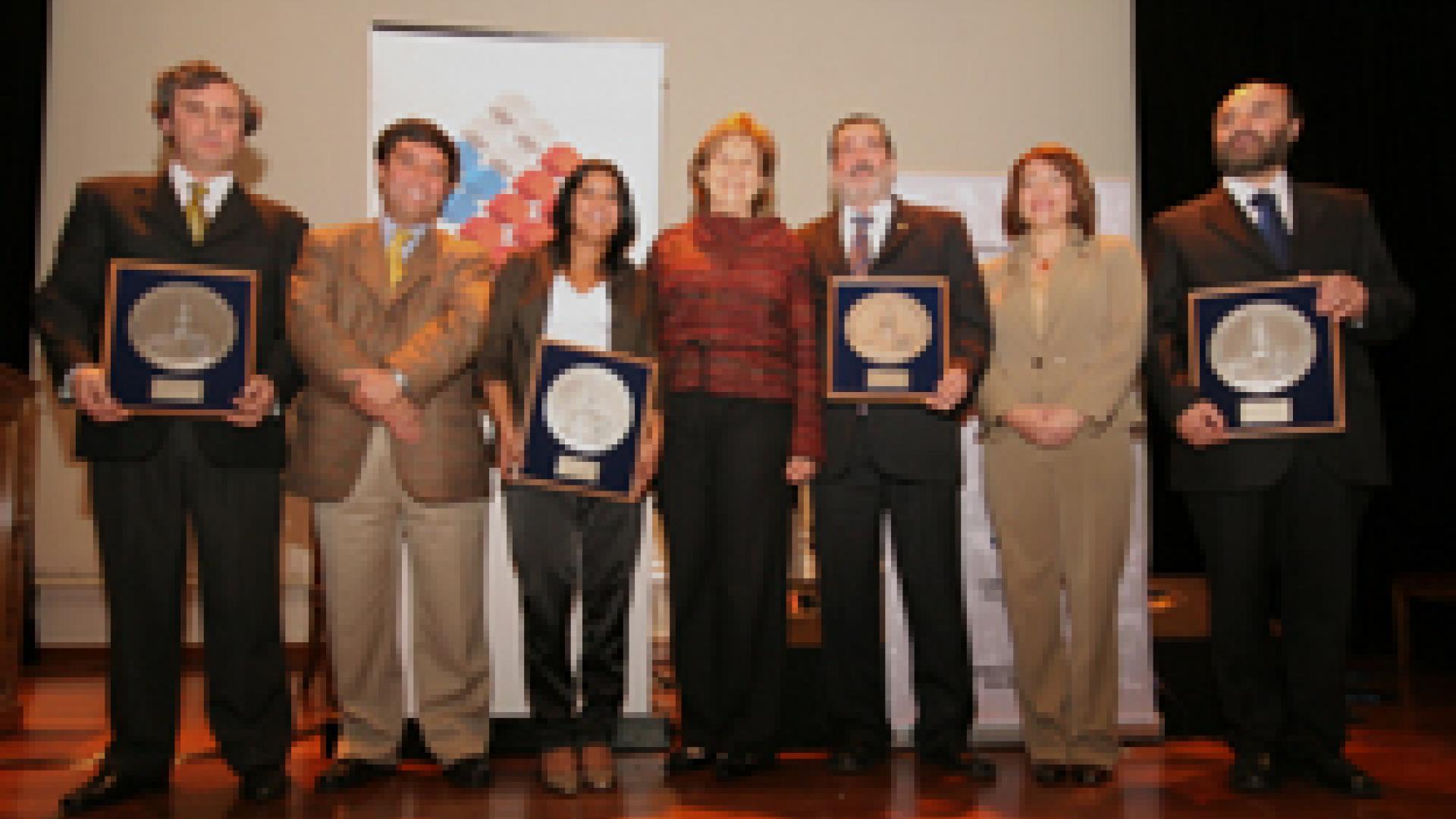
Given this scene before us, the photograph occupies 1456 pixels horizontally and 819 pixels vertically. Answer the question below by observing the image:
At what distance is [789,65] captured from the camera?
19.5 feet

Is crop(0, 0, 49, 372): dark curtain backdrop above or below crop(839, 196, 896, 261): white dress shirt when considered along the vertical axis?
above

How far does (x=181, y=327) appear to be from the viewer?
9.18 feet

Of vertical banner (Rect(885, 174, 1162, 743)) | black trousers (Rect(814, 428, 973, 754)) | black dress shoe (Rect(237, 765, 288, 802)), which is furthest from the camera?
vertical banner (Rect(885, 174, 1162, 743))

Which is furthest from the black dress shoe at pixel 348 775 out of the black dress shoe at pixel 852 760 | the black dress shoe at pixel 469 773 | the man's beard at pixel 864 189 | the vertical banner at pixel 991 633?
the man's beard at pixel 864 189

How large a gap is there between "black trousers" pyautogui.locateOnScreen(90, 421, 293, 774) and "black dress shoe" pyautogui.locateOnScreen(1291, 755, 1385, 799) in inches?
108

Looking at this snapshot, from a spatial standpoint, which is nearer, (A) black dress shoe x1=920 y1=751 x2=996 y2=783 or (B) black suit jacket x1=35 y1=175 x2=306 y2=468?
(B) black suit jacket x1=35 y1=175 x2=306 y2=468

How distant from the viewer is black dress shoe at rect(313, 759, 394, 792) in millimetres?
2898

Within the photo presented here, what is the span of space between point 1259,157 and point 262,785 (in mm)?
3164

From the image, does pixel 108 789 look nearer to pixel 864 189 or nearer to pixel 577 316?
pixel 577 316

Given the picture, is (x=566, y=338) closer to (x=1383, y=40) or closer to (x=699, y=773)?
(x=699, y=773)

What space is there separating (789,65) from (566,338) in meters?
3.43

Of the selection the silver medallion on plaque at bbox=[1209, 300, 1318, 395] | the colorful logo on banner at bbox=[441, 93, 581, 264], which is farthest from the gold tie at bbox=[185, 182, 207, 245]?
the silver medallion on plaque at bbox=[1209, 300, 1318, 395]

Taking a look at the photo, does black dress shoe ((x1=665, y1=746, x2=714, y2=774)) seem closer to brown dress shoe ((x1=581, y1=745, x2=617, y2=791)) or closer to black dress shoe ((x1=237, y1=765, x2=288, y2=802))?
brown dress shoe ((x1=581, y1=745, x2=617, y2=791))

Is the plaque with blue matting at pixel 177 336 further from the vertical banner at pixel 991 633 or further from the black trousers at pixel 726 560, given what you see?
the vertical banner at pixel 991 633
